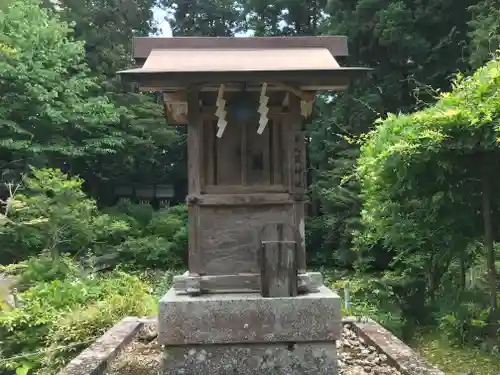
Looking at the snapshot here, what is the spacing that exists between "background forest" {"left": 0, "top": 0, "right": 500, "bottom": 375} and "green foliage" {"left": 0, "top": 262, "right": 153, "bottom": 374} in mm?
24

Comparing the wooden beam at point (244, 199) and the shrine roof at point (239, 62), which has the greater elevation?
the shrine roof at point (239, 62)

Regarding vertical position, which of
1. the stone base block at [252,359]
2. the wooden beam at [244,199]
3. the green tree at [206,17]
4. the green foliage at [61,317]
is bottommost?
the green foliage at [61,317]

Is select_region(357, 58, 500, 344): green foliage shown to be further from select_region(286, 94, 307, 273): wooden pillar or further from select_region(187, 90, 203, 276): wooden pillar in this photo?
select_region(187, 90, 203, 276): wooden pillar

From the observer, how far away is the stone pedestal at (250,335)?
443 centimetres

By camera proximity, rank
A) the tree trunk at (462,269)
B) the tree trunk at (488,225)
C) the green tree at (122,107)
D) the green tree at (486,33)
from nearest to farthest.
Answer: the tree trunk at (488,225)
the tree trunk at (462,269)
the green tree at (486,33)
the green tree at (122,107)

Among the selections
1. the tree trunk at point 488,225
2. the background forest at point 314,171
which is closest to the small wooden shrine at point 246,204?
the background forest at point 314,171

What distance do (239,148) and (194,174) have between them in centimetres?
55

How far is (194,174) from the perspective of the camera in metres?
4.75

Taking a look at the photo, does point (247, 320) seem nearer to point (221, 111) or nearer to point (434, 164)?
point (221, 111)

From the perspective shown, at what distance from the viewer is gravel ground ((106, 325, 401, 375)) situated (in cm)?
482

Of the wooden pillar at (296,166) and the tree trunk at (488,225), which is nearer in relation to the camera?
the wooden pillar at (296,166)

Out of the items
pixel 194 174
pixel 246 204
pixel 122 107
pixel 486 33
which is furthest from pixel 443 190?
pixel 122 107

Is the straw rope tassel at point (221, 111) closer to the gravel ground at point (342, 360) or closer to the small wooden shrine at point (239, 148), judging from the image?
the small wooden shrine at point (239, 148)

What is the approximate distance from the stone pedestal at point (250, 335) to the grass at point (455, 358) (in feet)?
6.38
